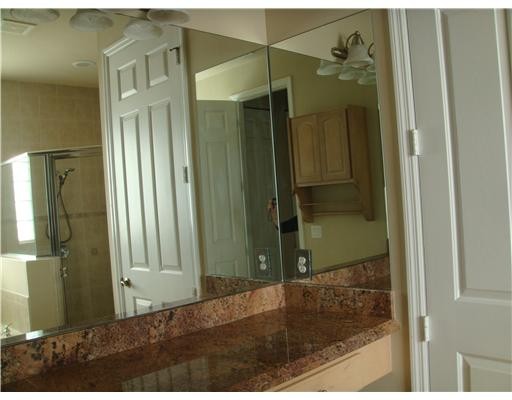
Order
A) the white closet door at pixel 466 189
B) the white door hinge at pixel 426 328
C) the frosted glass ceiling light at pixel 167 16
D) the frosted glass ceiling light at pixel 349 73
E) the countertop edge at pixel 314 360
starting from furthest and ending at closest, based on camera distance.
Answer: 1. the frosted glass ceiling light at pixel 349 73
2. the frosted glass ceiling light at pixel 167 16
3. the white door hinge at pixel 426 328
4. the white closet door at pixel 466 189
5. the countertop edge at pixel 314 360

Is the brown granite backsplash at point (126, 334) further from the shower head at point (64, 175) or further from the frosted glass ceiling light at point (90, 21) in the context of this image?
the frosted glass ceiling light at point (90, 21)

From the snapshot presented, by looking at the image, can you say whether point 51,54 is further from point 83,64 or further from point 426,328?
point 426,328

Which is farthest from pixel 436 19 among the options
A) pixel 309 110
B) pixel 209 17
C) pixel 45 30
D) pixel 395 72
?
pixel 45 30

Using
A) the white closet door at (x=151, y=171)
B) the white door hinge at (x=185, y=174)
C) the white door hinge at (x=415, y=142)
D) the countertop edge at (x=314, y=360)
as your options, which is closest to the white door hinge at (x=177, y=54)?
the white closet door at (x=151, y=171)

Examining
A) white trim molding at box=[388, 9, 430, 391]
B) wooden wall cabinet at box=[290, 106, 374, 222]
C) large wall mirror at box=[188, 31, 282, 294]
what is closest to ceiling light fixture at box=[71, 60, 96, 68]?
large wall mirror at box=[188, 31, 282, 294]

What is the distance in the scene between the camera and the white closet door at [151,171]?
1694mm

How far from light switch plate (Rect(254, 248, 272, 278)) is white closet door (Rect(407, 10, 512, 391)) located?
30.2 inches

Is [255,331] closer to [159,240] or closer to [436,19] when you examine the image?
[159,240]

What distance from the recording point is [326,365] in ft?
5.13

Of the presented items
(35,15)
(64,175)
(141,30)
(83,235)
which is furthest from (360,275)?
(35,15)

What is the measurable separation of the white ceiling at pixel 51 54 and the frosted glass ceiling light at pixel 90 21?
0.6 inches

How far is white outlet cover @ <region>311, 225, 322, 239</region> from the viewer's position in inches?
84.0

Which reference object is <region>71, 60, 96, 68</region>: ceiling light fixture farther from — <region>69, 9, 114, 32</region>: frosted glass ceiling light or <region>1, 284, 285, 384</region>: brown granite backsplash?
<region>1, 284, 285, 384</region>: brown granite backsplash

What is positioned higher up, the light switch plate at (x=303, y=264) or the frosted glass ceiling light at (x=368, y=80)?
the frosted glass ceiling light at (x=368, y=80)
